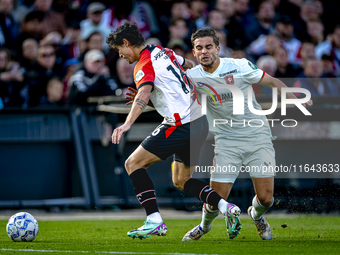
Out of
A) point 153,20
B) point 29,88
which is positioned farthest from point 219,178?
point 153,20

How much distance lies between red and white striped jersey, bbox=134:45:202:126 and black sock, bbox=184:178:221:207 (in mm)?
704

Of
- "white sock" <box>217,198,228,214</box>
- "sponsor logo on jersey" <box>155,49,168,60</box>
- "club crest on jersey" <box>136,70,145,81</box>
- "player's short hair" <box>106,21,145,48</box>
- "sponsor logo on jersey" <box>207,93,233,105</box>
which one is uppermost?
"player's short hair" <box>106,21,145,48</box>

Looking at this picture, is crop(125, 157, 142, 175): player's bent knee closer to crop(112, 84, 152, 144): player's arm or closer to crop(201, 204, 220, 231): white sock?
crop(112, 84, 152, 144): player's arm

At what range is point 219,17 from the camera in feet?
38.8

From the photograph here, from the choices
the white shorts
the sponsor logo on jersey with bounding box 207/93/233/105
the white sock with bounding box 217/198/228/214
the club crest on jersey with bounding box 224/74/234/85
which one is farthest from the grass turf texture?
the club crest on jersey with bounding box 224/74/234/85

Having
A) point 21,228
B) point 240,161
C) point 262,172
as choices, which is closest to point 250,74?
point 240,161

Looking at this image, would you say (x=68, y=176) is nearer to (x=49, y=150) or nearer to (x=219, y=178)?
(x=49, y=150)

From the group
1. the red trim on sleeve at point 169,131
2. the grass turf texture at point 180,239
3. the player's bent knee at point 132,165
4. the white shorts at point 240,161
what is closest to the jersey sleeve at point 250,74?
the white shorts at point 240,161

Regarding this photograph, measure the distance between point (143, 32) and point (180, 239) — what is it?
613 centimetres

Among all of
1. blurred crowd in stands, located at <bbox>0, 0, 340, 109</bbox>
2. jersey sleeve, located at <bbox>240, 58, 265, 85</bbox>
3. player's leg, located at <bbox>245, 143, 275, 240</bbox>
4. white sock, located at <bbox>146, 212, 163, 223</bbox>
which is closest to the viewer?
white sock, located at <bbox>146, 212, 163, 223</bbox>

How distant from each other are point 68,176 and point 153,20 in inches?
176

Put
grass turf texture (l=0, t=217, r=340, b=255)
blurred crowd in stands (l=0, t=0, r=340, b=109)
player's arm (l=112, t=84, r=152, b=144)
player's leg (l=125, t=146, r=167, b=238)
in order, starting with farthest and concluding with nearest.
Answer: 1. blurred crowd in stands (l=0, t=0, r=340, b=109)
2. player's leg (l=125, t=146, r=167, b=238)
3. player's arm (l=112, t=84, r=152, b=144)
4. grass turf texture (l=0, t=217, r=340, b=255)

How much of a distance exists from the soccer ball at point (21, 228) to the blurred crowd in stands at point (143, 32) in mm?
3804

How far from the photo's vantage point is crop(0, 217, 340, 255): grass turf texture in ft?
17.5
